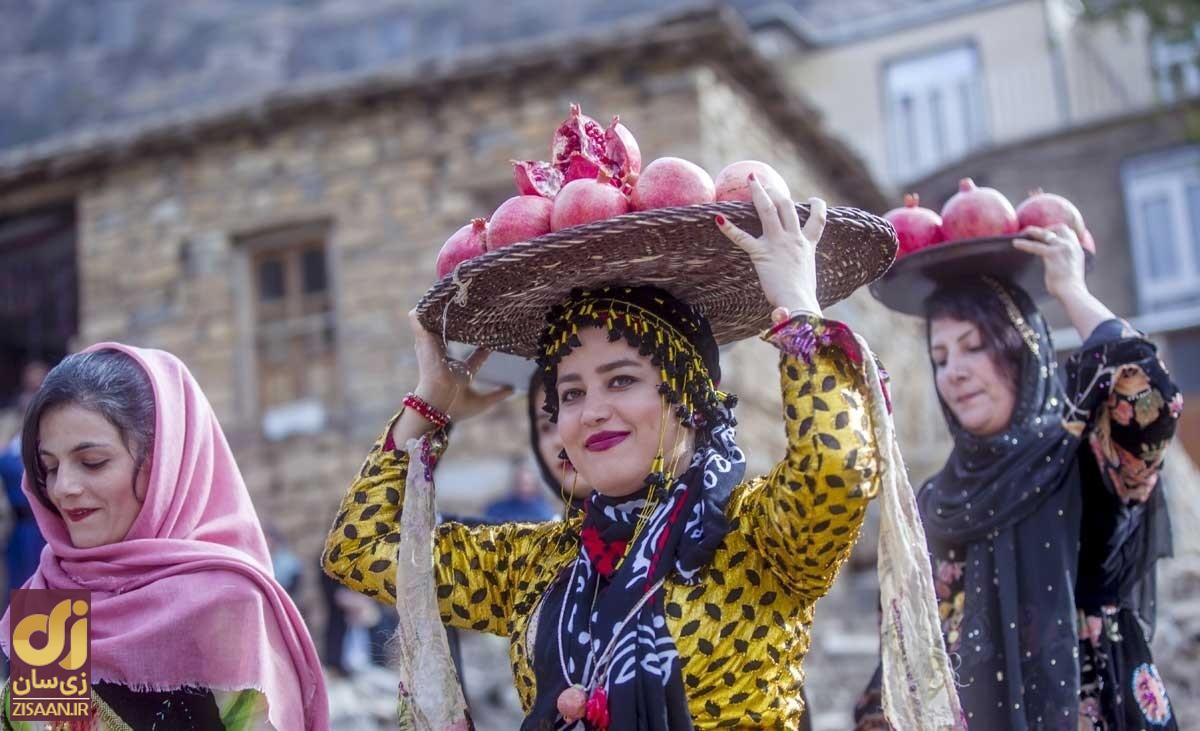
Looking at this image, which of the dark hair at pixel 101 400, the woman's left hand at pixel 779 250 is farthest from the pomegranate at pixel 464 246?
the dark hair at pixel 101 400

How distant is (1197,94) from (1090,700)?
64.8 feet

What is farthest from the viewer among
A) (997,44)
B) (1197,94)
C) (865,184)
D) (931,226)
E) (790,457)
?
(997,44)

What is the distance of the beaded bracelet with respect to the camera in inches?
117

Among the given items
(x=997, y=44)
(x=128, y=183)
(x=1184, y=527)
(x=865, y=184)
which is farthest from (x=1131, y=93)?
(x=128, y=183)

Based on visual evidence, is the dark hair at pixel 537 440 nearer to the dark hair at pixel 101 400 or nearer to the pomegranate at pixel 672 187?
the dark hair at pixel 101 400

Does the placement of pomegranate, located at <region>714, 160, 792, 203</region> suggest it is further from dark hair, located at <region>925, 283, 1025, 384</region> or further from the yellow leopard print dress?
dark hair, located at <region>925, 283, 1025, 384</region>

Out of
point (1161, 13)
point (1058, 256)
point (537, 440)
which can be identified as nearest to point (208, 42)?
point (1161, 13)

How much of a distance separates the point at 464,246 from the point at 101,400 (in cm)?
93

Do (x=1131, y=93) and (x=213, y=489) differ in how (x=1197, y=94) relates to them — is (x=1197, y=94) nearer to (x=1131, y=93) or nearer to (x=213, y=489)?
(x=1131, y=93)

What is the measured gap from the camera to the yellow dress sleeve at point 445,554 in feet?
9.34

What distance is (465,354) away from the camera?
3.15 meters

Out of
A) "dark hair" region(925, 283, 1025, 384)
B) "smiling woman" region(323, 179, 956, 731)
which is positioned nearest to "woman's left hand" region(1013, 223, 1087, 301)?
"dark hair" region(925, 283, 1025, 384)

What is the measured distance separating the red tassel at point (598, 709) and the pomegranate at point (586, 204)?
86cm

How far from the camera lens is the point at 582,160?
2.74 metres
